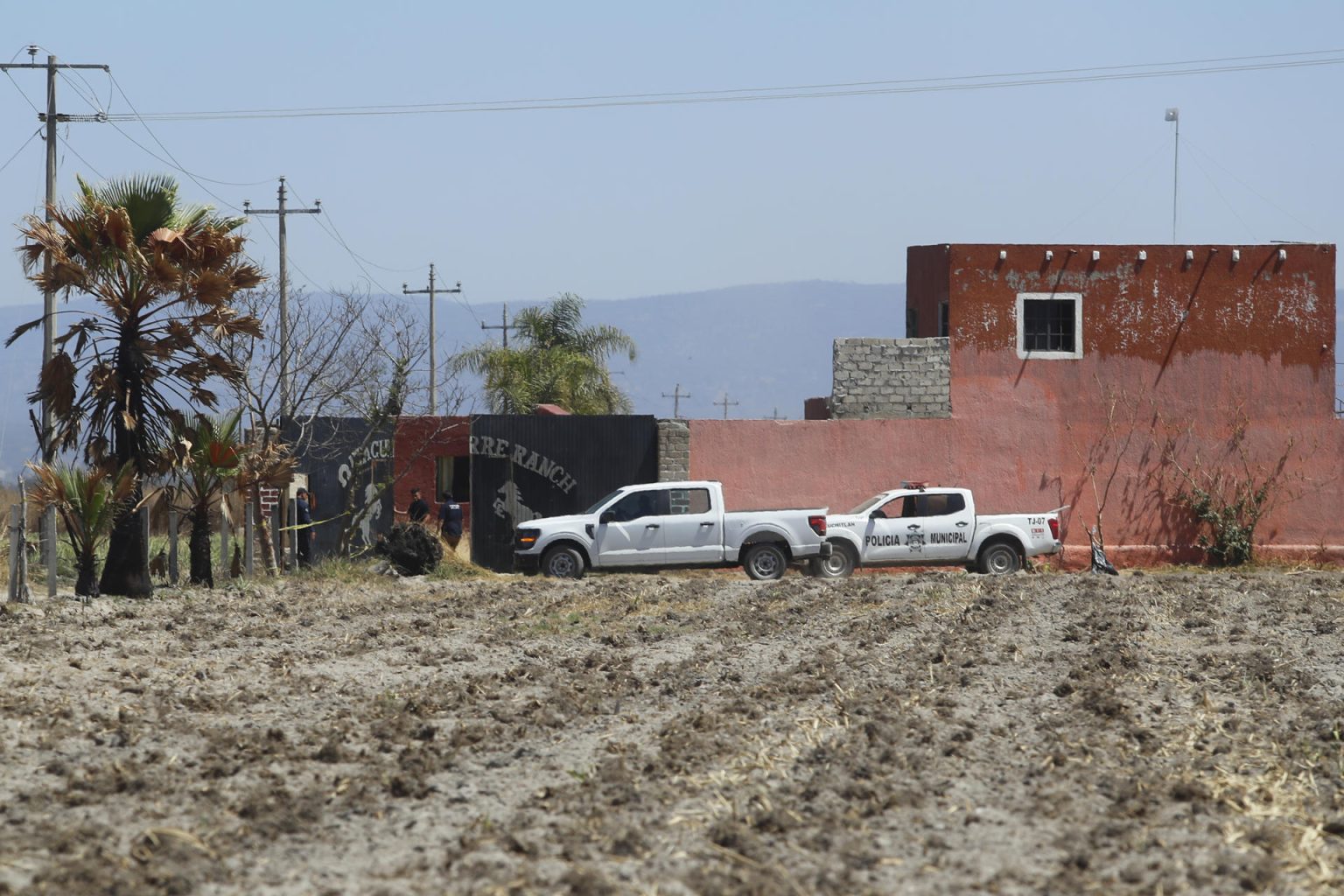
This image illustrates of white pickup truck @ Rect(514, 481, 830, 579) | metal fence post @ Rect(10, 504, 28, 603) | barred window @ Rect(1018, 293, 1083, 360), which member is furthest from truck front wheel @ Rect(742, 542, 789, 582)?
metal fence post @ Rect(10, 504, 28, 603)

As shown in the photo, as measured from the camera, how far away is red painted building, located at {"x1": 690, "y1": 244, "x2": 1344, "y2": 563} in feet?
95.7

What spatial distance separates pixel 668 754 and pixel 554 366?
3753 centimetres

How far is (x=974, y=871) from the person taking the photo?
7039mm

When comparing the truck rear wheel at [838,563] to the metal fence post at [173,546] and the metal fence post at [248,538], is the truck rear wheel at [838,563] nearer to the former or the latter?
the metal fence post at [248,538]

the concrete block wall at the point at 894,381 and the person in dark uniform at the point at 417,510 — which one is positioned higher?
the concrete block wall at the point at 894,381

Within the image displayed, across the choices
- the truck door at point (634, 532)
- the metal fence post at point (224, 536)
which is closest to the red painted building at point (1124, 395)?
the truck door at point (634, 532)

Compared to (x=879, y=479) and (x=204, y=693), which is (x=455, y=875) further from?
(x=879, y=479)

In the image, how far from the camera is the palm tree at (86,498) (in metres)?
17.8

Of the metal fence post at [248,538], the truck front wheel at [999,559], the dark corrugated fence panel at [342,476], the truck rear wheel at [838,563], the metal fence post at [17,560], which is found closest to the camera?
the metal fence post at [17,560]

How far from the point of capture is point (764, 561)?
79.3 ft

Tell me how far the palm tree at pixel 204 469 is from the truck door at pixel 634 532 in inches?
242

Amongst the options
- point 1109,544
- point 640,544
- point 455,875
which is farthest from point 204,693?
point 1109,544

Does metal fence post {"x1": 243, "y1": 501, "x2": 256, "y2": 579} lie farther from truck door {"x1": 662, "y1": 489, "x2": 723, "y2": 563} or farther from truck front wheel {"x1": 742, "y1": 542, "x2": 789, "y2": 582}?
truck front wheel {"x1": 742, "y1": 542, "x2": 789, "y2": 582}

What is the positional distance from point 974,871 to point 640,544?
1715cm
